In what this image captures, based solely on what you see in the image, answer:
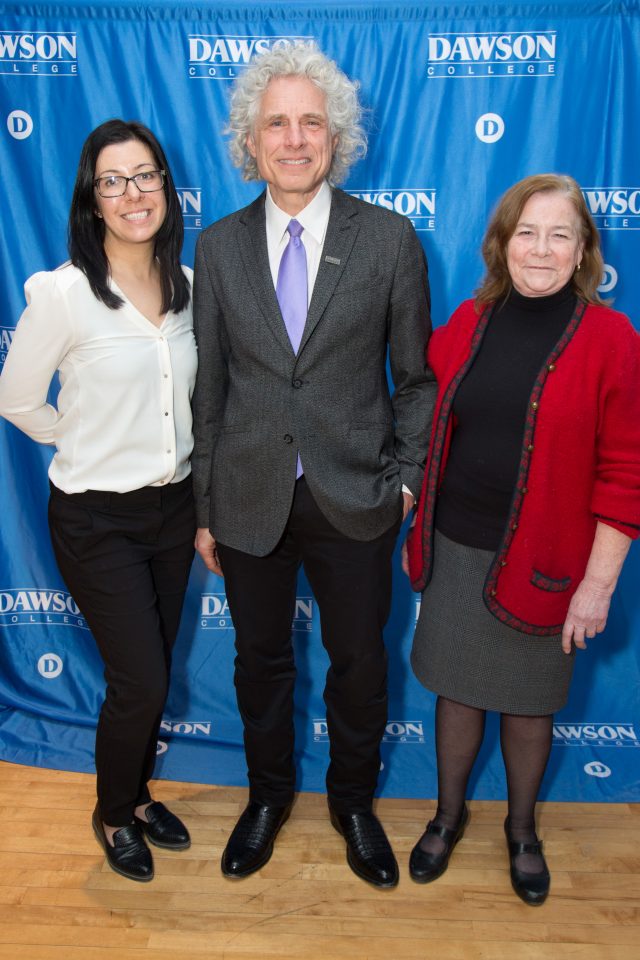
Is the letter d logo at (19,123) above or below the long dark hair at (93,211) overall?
above

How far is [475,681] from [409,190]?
146cm

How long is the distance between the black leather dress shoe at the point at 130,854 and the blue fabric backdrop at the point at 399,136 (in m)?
0.42

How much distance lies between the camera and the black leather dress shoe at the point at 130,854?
7.04ft

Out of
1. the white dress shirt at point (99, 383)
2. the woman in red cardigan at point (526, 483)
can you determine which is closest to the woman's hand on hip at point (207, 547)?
the white dress shirt at point (99, 383)

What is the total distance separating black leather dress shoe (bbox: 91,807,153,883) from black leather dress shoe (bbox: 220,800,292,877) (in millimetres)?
195

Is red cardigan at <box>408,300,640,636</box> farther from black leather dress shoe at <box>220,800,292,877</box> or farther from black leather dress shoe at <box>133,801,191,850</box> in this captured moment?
black leather dress shoe at <box>133,801,191,850</box>

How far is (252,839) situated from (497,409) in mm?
1292

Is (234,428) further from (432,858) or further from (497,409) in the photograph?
(432,858)

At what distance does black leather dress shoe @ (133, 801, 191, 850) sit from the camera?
226 centimetres

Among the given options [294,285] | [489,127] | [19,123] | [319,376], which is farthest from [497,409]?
[19,123]

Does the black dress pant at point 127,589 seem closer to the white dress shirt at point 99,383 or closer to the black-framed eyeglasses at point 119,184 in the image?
the white dress shirt at point 99,383

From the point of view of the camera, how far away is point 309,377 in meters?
1.85

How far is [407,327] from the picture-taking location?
191 centimetres

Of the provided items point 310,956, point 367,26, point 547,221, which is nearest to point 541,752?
point 310,956
